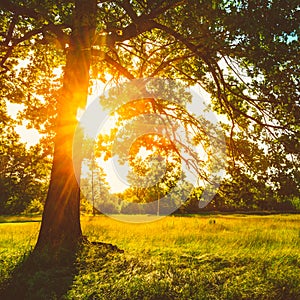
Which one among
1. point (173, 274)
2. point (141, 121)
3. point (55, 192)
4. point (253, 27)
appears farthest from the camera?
point (141, 121)

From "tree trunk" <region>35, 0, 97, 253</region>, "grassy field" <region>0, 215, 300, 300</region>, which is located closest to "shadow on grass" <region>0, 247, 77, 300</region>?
"grassy field" <region>0, 215, 300, 300</region>

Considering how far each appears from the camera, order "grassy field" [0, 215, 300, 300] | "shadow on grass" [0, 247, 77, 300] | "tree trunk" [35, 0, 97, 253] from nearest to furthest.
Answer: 1. "grassy field" [0, 215, 300, 300]
2. "shadow on grass" [0, 247, 77, 300]
3. "tree trunk" [35, 0, 97, 253]

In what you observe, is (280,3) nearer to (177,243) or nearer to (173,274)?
(173,274)

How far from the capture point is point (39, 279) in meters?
6.61

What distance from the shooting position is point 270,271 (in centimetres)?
678

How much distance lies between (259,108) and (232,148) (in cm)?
170

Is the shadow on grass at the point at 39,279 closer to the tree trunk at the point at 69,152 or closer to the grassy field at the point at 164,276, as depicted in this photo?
the grassy field at the point at 164,276

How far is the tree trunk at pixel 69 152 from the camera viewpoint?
9.00m

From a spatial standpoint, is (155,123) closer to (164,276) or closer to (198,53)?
(198,53)

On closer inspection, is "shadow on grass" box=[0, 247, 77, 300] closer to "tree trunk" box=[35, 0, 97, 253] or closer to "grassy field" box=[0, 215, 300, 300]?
"grassy field" box=[0, 215, 300, 300]

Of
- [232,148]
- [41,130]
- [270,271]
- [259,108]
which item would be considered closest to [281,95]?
[259,108]

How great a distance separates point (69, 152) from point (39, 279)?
4.01 meters

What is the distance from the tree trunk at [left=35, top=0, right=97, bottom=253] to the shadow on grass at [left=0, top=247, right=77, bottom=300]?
0.69m

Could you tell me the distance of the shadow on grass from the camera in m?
5.94
